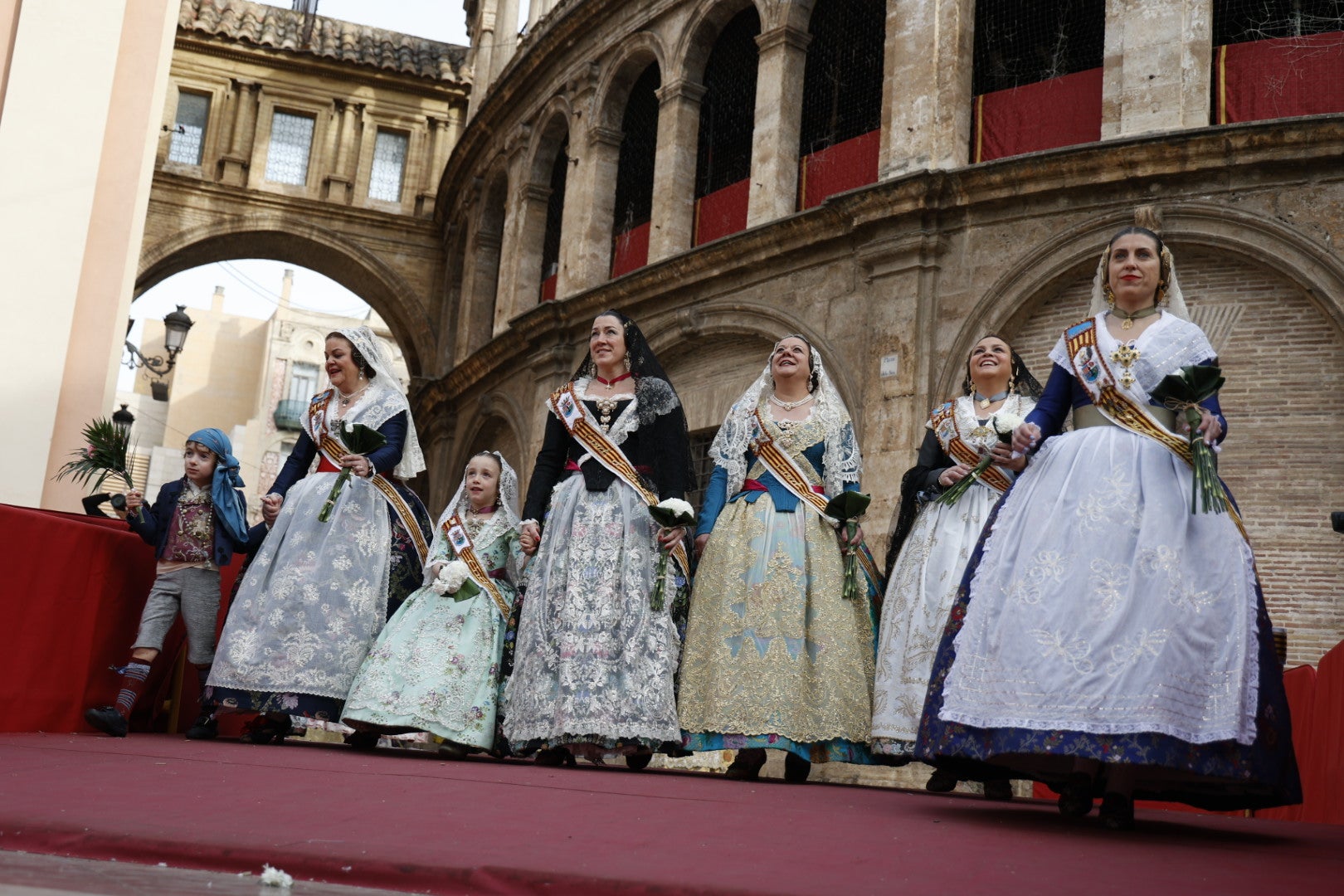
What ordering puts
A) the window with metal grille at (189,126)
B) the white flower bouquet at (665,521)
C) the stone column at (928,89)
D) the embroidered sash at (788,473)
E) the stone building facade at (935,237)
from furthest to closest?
the window with metal grille at (189,126)
the stone column at (928,89)
the stone building facade at (935,237)
the embroidered sash at (788,473)
the white flower bouquet at (665,521)

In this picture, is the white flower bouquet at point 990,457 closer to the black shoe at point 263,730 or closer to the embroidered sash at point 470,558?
the embroidered sash at point 470,558

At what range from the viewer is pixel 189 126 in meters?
26.0

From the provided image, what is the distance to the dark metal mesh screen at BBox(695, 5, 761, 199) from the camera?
699 inches

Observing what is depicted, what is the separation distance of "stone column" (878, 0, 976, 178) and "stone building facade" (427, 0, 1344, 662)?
0.07 feet

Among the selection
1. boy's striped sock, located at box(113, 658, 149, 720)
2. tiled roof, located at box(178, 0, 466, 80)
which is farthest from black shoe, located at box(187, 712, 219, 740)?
tiled roof, located at box(178, 0, 466, 80)

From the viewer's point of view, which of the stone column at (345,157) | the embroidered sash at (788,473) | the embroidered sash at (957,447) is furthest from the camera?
the stone column at (345,157)

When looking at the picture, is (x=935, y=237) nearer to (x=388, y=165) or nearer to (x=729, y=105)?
(x=729, y=105)

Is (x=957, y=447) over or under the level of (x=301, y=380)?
under

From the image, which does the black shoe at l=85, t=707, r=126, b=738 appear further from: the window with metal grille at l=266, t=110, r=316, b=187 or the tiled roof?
the tiled roof

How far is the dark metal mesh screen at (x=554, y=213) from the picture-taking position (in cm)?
2167

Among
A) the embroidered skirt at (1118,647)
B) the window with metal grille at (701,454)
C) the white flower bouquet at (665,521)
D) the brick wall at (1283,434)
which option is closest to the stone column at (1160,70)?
the brick wall at (1283,434)

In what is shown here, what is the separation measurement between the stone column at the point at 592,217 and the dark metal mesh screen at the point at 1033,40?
19.0ft

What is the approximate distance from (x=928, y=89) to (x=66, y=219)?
8.15 meters

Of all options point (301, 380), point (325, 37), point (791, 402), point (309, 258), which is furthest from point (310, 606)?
point (301, 380)
